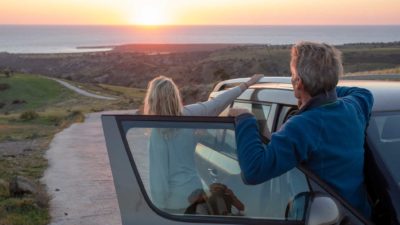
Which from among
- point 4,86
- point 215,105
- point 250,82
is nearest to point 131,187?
point 215,105

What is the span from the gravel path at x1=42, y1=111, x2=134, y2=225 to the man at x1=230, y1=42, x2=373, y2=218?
17.5ft

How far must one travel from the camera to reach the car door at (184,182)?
273cm

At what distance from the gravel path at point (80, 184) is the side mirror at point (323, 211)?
5.53m

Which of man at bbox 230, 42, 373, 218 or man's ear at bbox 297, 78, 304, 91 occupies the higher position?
man's ear at bbox 297, 78, 304, 91

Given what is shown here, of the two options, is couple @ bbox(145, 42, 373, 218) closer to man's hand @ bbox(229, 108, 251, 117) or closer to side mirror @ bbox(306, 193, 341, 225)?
man's hand @ bbox(229, 108, 251, 117)

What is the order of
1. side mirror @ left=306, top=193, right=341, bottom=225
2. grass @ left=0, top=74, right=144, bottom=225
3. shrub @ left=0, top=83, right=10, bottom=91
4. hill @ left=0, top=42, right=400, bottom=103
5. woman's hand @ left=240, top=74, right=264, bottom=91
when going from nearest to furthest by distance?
1. side mirror @ left=306, top=193, right=341, bottom=225
2. woman's hand @ left=240, top=74, right=264, bottom=91
3. grass @ left=0, top=74, right=144, bottom=225
4. shrub @ left=0, top=83, right=10, bottom=91
5. hill @ left=0, top=42, right=400, bottom=103

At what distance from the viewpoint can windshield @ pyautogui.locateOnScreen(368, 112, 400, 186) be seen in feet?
10.1

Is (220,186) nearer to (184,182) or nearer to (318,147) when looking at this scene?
(184,182)

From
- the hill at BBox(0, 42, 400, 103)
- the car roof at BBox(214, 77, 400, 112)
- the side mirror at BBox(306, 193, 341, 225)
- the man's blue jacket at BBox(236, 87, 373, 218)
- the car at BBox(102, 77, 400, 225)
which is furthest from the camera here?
the hill at BBox(0, 42, 400, 103)

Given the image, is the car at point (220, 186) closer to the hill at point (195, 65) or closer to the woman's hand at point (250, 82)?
the woman's hand at point (250, 82)

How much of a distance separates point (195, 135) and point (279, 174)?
0.43 meters

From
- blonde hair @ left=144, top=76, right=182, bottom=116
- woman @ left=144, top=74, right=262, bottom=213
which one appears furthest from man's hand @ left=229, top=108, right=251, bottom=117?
blonde hair @ left=144, top=76, right=182, bottom=116

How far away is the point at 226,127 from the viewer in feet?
9.09

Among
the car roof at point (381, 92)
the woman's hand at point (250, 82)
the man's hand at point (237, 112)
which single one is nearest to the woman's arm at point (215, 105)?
the woman's hand at point (250, 82)
